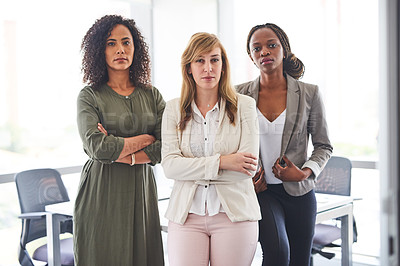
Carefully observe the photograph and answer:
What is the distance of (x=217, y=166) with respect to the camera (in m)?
1.76

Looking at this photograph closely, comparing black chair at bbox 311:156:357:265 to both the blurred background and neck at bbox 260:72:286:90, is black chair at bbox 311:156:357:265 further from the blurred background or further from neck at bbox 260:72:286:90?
neck at bbox 260:72:286:90

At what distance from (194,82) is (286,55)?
543 millimetres

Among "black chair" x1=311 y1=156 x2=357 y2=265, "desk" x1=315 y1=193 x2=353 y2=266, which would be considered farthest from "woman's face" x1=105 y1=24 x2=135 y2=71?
"black chair" x1=311 y1=156 x2=357 y2=265

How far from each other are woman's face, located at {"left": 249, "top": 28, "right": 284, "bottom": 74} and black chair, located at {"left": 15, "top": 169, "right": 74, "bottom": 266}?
1556 mm

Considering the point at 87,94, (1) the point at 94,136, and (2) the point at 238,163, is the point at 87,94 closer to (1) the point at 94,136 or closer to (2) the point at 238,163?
(1) the point at 94,136

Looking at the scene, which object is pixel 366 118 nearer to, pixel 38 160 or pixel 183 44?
pixel 183 44

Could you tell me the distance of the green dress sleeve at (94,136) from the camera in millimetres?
1985

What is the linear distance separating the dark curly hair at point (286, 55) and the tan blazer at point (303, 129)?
0.08 meters

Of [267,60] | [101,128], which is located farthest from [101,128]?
[267,60]

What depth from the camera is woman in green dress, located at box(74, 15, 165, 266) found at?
6.79 ft

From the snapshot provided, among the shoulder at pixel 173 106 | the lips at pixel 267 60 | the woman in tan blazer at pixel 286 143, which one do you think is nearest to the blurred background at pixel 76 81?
the woman in tan blazer at pixel 286 143

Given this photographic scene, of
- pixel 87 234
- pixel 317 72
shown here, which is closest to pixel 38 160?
pixel 87 234

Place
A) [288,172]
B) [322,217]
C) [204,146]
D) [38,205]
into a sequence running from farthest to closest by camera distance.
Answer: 1. [38,205]
2. [322,217]
3. [288,172]
4. [204,146]

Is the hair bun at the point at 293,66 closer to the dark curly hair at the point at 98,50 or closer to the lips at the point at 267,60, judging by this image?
the lips at the point at 267,60
